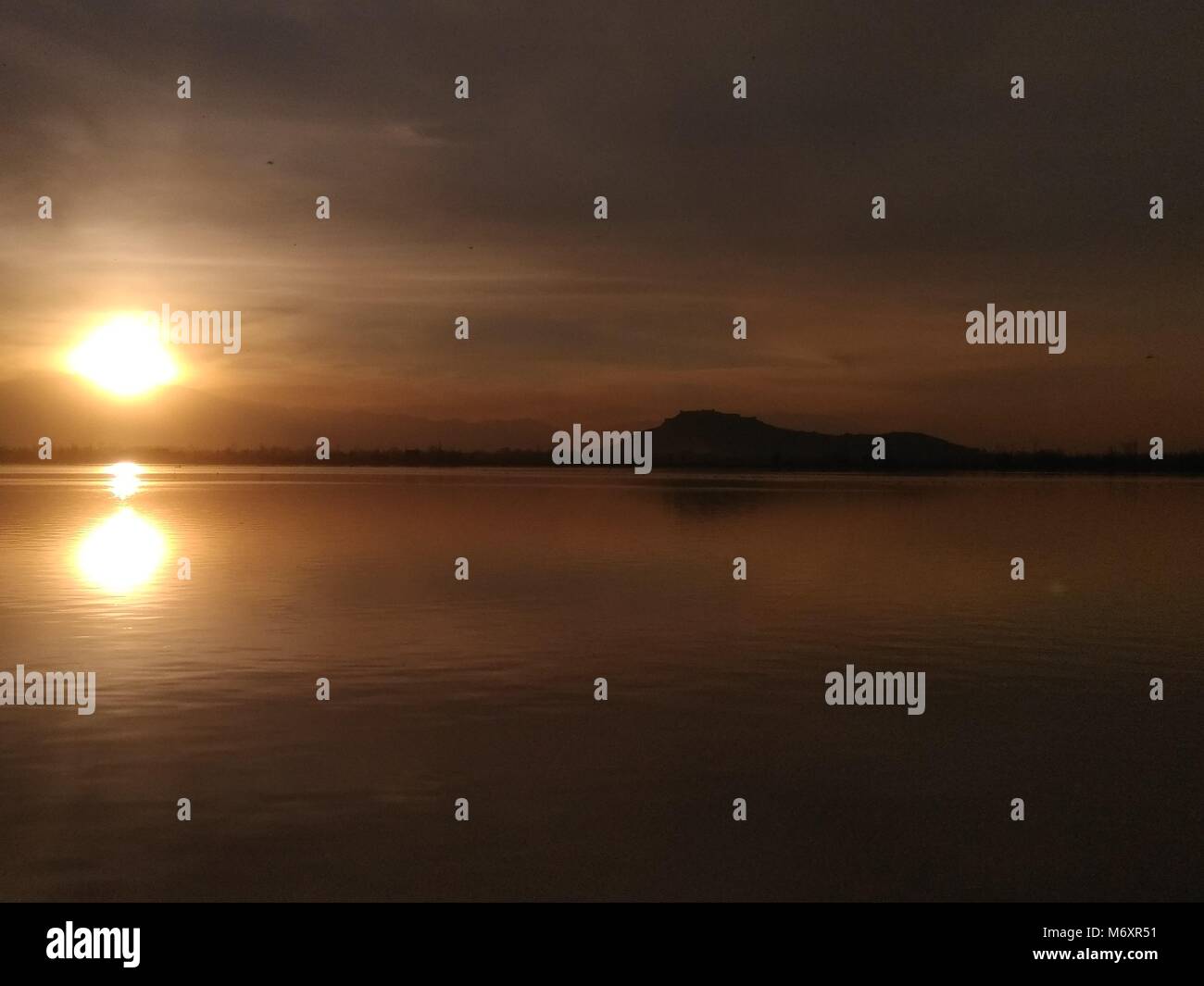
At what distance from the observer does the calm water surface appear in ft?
37.1

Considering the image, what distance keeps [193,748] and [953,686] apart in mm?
12246

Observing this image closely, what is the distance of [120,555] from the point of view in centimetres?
4025

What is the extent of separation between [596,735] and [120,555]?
29.5 meters

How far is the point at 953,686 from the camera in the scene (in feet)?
64.4

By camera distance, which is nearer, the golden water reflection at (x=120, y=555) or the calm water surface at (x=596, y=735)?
the calm water surface at (x=596, y=735)

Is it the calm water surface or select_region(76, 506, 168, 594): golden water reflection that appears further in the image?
select_region(76, 506, 168, 594): golden water reflection

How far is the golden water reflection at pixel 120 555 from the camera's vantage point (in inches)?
1289

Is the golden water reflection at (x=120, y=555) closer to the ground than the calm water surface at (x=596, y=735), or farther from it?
farther from it

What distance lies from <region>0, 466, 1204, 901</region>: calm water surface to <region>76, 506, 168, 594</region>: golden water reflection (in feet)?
1.03

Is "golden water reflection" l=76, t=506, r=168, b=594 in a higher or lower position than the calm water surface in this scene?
higher

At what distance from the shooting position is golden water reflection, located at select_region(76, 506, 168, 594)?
32.8 meters

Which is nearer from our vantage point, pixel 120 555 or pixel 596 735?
pixel 596 735

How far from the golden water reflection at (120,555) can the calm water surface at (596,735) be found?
0.32 metres
